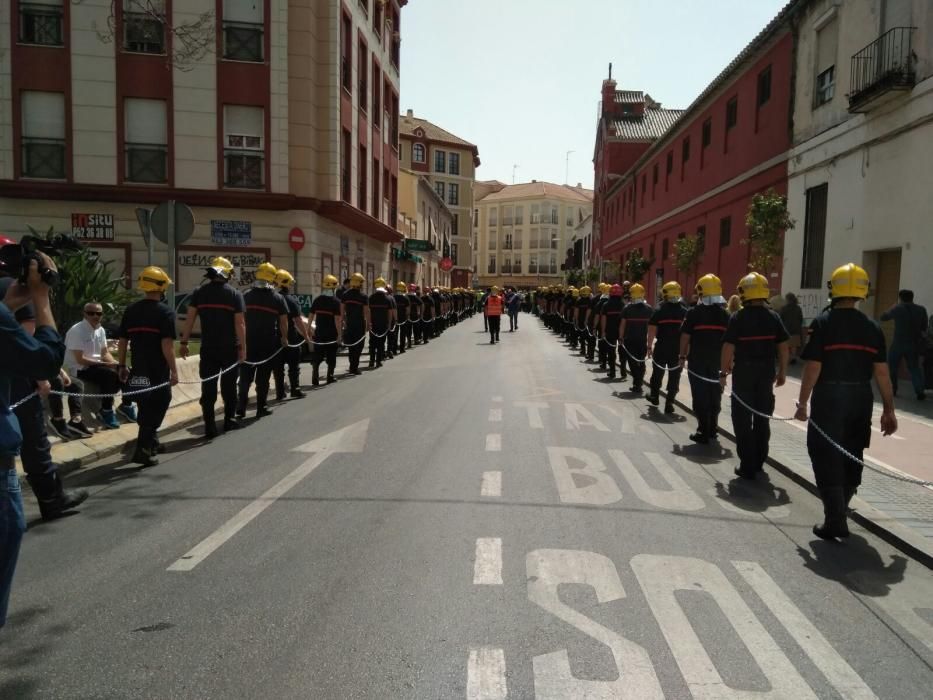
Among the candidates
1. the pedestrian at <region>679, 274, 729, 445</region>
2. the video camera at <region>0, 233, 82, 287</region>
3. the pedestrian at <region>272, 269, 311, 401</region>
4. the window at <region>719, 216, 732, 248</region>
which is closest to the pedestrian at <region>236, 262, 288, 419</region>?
the pedestrian at <region>272, 269, 311, 401</region>

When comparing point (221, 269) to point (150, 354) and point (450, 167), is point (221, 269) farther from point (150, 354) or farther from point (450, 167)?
point (450, 167)

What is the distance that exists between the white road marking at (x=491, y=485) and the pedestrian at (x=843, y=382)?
231 centimetres

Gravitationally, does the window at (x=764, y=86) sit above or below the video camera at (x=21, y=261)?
above

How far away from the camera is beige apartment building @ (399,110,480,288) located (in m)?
72.4

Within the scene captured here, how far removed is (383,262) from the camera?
1328 inches

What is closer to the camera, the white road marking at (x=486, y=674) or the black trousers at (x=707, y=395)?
the white road marking at (x=486, y=674)

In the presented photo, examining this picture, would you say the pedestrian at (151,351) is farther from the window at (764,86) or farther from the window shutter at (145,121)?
the window at (764,86)

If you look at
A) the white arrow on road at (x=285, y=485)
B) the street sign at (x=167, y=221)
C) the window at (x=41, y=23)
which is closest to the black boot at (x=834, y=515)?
the white arrow on road at (x=285, y=485)

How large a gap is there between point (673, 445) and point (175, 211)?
23.5ft

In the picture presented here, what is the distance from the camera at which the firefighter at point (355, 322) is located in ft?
47.9

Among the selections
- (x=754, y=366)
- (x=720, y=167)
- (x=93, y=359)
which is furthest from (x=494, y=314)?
(x=754, y=366)

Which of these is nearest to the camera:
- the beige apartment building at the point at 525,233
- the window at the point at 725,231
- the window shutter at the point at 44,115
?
the window shutter at the point at 44,115

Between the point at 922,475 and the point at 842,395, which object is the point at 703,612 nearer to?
the point at 842,395

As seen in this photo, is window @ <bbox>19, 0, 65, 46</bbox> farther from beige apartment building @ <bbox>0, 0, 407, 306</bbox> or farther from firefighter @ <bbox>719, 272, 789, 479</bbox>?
firefighter @ <bbox>719, 272, 789, 479</bbox>
